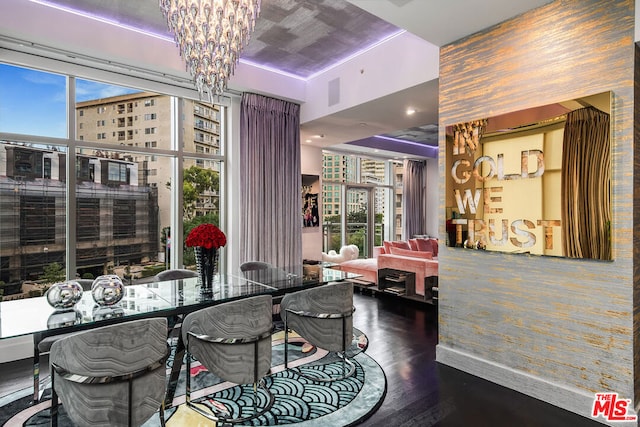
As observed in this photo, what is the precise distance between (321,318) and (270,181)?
105 inches

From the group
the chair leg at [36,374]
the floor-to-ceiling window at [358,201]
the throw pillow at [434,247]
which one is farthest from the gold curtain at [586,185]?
the throw pillow at [434,247]

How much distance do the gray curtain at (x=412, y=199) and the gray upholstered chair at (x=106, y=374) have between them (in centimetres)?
785

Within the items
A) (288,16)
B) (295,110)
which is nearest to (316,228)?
(295,110)

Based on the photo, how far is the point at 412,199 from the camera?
9242mm

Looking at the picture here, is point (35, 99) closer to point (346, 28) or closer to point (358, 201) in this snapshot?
point (346, 28)

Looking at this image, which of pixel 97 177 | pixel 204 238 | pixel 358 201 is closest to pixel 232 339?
pixel 204 238

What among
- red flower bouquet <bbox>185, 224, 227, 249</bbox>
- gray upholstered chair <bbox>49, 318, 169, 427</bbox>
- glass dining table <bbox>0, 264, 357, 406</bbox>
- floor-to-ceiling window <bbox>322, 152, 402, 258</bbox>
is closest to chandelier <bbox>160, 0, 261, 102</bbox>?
red flower bouquet <bbox>185, 224, 227, 249</bbox>

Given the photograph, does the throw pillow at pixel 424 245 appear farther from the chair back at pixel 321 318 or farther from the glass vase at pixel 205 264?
the glass vase at pixel 205 264

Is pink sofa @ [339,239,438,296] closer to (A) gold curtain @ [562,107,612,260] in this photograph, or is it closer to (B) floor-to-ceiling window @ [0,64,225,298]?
(B) floor-to-ceiling window @ [0,64,225,298]

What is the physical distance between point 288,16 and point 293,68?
1284 millimetres

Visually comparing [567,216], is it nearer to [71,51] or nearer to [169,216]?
[169,216]

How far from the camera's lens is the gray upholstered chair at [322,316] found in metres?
2.75

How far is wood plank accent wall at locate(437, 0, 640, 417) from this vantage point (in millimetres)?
2318

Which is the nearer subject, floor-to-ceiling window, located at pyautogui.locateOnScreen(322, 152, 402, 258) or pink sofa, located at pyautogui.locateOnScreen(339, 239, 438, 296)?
pink sofa, located at pyautogui.locateOnScreen(339, 239, 438, 296)
